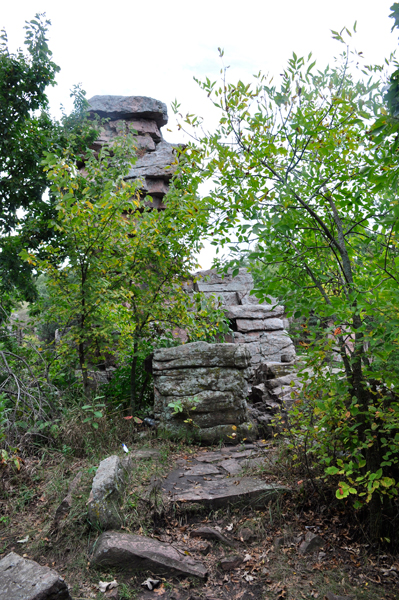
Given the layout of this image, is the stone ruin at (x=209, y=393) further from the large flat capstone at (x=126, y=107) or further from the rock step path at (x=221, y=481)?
the large flat capstone at (x=126, y=107)

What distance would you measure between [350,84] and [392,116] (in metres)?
2.33

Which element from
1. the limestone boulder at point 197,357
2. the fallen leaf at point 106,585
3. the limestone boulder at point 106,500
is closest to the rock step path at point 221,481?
the limestone boulder at point 106,500

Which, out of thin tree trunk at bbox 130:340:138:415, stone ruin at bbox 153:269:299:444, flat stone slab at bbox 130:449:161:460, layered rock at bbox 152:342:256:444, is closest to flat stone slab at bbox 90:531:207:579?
flat stone slab at bbox 130:449:161:460

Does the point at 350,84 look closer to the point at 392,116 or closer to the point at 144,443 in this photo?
the point at 392,116

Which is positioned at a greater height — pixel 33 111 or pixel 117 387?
pixel 33 111

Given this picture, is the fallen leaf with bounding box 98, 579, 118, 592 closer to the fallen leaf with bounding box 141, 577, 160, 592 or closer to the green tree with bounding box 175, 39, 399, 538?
the fallen leaf with bounding box 141, 577, 160, 592

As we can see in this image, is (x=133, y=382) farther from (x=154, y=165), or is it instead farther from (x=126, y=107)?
(x=126, y=107)

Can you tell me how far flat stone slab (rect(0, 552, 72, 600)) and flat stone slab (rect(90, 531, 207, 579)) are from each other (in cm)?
51

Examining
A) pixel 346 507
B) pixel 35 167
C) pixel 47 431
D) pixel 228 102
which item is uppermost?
pixel 35 167

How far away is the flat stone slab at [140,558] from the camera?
9.92 ft

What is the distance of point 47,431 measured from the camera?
514 cm

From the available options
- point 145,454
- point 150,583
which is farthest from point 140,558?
point 145,454

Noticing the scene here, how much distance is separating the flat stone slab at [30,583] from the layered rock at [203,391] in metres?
3.17

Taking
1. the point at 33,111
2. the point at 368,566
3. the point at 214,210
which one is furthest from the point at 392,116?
the point at 33,111
